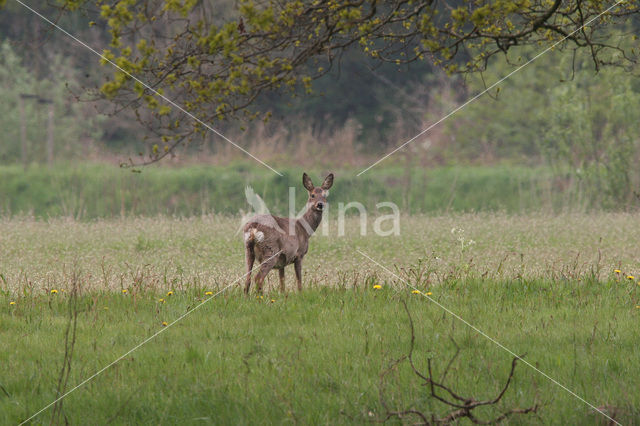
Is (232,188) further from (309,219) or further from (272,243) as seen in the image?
(272,243)

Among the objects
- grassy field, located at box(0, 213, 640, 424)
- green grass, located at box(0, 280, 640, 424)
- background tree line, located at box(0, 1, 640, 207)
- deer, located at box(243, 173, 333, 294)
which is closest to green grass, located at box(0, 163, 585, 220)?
background tree line, located at box(0, 1, 640, 207)

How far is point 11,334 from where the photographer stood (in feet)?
25.8

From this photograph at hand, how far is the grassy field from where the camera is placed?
5.70m

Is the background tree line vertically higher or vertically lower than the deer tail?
higher

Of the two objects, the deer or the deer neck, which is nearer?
the deer

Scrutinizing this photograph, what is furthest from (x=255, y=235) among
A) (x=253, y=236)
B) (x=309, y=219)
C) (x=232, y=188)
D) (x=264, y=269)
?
(x=232, y=188)

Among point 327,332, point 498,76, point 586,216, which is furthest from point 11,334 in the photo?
point 498,76

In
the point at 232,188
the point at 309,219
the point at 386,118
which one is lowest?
the point at 309,219

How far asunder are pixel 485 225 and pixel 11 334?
12.8 m

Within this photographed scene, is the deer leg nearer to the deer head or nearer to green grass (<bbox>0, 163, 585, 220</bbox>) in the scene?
the deer head

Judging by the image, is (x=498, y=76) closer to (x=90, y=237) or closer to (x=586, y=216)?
(x=586, y=216)

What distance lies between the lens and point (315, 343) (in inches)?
289

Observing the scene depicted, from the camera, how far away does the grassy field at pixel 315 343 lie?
5699mm

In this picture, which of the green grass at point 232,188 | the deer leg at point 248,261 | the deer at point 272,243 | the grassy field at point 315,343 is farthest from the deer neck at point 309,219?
the green grass at point 232,188
